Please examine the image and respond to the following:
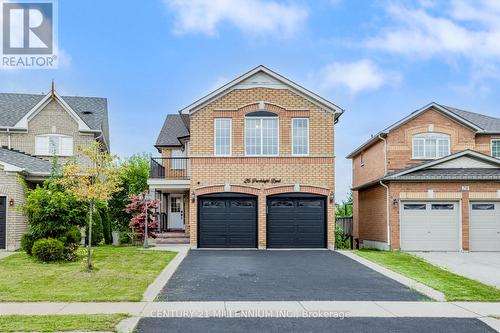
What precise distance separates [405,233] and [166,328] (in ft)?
54.1

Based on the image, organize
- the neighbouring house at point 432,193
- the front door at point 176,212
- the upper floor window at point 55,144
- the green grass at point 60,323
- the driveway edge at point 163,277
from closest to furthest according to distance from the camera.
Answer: the green grass at point 60,323 < the driveway edge at point 163,277 < the neighbouring house at point 432,193 < the upper floor window at point 55,144 < the front door at point 176,212

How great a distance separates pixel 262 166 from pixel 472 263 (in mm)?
9437

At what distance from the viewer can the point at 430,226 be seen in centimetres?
Result: 2242

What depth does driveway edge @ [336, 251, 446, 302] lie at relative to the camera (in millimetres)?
11477

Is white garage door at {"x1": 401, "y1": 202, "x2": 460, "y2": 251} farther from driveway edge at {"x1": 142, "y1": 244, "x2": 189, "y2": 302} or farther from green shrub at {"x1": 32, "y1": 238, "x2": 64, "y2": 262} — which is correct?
green shrub at {"x1": 32, "y1": 238, "x2": 64, "y2": 262}

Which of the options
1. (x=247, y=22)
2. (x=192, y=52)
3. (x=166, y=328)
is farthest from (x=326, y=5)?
(x=166, y=328)

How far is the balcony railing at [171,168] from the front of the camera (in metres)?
26.3

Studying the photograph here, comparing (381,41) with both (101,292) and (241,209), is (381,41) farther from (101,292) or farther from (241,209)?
(101,292)

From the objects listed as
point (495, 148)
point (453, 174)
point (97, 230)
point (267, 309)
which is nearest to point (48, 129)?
point (97, 230)

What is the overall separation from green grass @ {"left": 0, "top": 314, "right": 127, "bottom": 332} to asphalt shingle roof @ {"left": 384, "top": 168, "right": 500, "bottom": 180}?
1638 centimetres

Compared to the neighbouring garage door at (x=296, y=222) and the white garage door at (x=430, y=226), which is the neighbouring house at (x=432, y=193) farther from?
the neighbouring garage door at (x=296, y=222)

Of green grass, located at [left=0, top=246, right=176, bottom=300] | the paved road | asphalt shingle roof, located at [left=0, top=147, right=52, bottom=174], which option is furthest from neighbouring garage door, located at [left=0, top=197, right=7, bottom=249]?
the paved road

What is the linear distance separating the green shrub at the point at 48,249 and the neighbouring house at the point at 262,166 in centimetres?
698

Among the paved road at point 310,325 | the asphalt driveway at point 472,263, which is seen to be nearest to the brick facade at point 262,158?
the asphalt driveway at point 472,263
